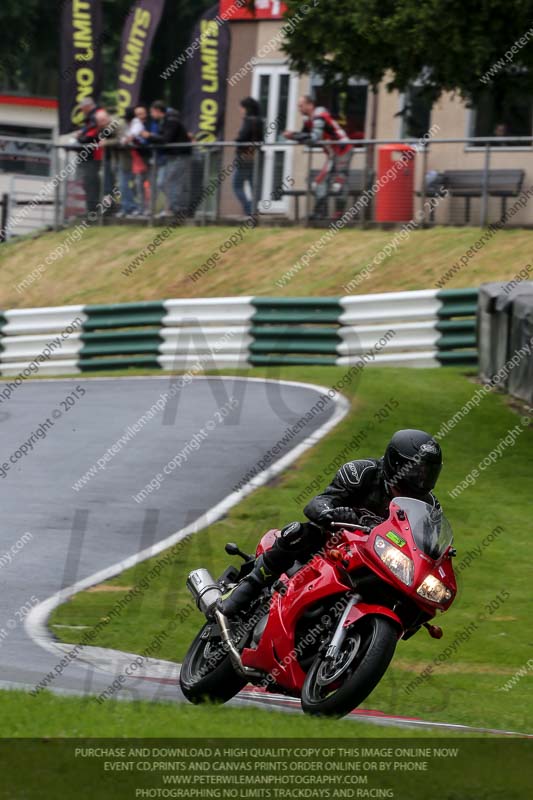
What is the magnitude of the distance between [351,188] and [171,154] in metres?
3.39

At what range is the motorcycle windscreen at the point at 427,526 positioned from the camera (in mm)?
6742

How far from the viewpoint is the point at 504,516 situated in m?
12.1

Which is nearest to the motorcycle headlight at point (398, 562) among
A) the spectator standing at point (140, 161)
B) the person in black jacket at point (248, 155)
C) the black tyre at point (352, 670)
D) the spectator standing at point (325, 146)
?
the black tyre at point (352, 670)

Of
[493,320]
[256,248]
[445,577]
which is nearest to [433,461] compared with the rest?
[445,577]

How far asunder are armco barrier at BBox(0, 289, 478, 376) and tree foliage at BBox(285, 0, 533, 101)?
11.5 ft

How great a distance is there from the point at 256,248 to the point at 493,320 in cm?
841

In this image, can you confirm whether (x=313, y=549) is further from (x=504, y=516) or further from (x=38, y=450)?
(x=38, y=450)

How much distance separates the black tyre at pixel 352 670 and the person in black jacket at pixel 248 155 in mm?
17214

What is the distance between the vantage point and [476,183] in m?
21.9

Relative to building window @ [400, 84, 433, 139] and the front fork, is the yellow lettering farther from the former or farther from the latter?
the front fork

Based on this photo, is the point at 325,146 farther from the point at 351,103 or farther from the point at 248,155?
the point at 351,103

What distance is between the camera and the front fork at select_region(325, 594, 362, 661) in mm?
6578

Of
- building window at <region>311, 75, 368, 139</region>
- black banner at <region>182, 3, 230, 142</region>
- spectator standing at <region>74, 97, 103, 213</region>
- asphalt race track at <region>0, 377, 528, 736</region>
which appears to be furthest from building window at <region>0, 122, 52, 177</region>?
asphalt race track at <region>0, 377, 528, 736</region>

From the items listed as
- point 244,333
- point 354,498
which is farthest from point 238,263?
point 354,498
